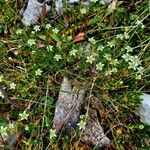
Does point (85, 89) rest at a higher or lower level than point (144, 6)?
lower

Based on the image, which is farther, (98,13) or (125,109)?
(98,13)

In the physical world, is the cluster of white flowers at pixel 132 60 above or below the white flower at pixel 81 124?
above

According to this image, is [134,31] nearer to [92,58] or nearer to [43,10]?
[92,58]

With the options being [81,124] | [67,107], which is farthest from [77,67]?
[81,124]

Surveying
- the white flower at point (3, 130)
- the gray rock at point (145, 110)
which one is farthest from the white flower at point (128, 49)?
the white flower at point (3, 130)

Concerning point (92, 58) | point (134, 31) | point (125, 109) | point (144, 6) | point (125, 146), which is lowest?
point (125, 146)

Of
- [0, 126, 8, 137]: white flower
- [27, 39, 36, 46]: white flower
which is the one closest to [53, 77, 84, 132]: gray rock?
[0, 126, 8, 137]: white flower

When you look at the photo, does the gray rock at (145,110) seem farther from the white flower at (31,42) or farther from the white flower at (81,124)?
the white flower at (31,42)

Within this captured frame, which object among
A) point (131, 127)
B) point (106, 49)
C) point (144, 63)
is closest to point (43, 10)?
point (106, 49)

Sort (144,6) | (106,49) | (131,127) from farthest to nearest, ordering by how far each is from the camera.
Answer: (144,6) < (106,49) < (131,127)
